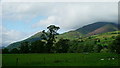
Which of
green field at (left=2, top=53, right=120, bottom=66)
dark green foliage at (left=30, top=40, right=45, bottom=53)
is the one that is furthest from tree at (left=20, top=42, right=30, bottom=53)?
green field at (left=2, top=53, right=120, bottom=66)

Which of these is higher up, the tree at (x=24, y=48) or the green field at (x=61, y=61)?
the tree at (x=24, y=48)

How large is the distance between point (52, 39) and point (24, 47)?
11.8 metres

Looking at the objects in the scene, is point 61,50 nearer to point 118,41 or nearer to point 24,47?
point 24,47

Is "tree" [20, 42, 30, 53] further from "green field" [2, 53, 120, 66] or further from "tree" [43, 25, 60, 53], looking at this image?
"green field" [2, 53, 120, 66]

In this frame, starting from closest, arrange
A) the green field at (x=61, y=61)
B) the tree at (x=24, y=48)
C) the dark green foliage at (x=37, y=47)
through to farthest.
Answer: the green field at (x=61, y=61) → the dark green foliage at (x=37, y=47) → the tree at (x=24, y=48)

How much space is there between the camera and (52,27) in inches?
3009

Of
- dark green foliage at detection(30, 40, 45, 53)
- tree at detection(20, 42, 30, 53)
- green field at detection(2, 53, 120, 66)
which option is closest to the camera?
green field at detection(2, 53, 120, 66)

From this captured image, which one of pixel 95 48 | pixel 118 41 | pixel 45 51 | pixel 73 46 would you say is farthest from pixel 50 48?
pixel 95 48

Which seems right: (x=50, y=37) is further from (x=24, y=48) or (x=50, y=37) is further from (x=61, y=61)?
(x=61, y=61)

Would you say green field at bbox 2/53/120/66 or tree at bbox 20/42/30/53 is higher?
tree at bbox 20/42/30/53

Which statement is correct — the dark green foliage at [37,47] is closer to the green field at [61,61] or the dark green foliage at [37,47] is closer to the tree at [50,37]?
the tree at [50,37]

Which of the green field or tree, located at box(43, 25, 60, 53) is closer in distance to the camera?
the green field

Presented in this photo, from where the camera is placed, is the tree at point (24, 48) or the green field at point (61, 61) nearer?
the green field at point (61, 61)

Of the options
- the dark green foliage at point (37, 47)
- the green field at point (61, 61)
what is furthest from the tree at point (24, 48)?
the green field at point (61, 61)
